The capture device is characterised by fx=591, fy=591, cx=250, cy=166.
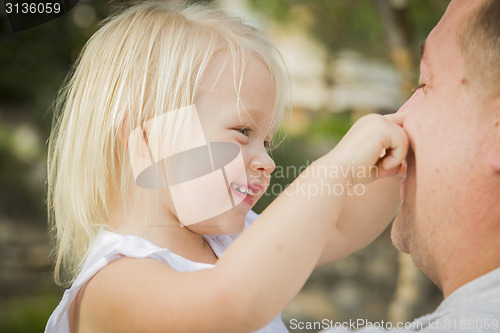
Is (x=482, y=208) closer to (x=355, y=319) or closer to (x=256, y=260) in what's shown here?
(x=256, y=260)

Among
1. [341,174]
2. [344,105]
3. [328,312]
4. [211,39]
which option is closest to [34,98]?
[328,312]

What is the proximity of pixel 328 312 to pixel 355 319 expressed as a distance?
1.05 ft

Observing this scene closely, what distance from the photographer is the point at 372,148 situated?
50.9 inches

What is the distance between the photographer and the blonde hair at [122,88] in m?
1.63

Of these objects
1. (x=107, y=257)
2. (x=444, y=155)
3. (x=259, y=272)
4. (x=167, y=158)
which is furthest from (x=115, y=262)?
(x=444, y=155)

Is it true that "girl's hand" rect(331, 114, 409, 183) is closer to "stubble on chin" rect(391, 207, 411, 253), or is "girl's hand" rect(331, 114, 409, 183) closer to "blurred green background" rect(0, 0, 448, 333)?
"stubble on chin" rect(391, 207, 411, 253)

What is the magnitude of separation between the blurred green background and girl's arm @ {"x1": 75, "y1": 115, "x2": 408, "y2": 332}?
2.51 metres

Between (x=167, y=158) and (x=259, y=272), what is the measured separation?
1.80 feet

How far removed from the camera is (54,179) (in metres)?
1.93

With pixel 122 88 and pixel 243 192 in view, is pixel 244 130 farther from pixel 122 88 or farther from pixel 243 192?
pixel 122 88

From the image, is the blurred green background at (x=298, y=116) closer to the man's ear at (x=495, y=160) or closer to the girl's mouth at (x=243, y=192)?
the girl's mouth at (x=243, y=192)

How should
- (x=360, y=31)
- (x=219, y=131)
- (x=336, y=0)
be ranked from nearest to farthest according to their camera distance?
(x=219, y=131)
(x=336, y=0)
(x=360, y=31)

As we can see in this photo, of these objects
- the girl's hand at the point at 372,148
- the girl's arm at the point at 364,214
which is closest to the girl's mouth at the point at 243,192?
the girl's arm at the point at 364,214

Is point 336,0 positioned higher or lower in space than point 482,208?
lower
